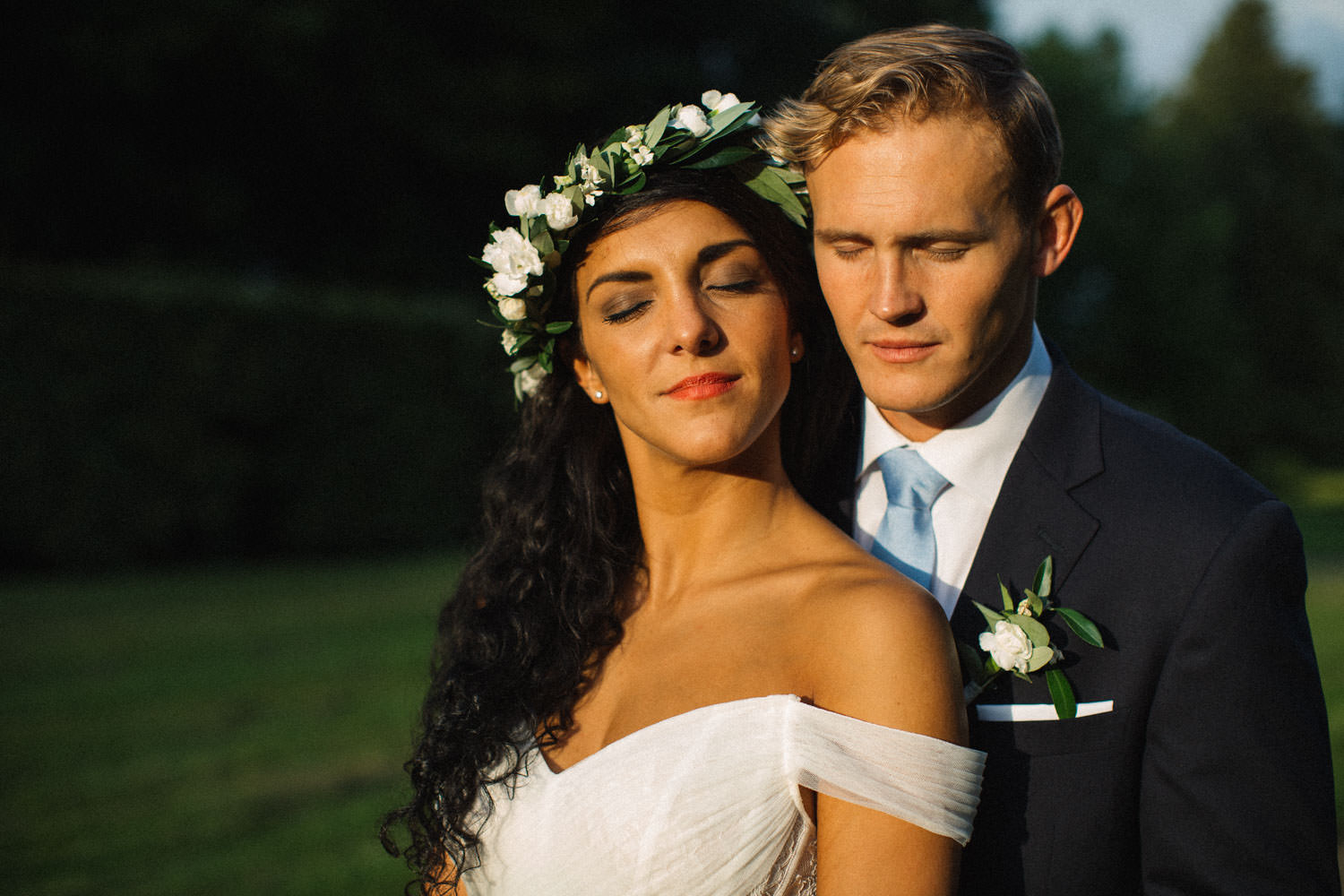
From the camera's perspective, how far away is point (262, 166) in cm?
2142

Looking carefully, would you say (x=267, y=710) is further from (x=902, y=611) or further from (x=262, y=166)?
(x=262, y=166)

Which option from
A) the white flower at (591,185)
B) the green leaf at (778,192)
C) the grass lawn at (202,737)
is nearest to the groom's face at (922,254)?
the green leaf at (778,192)

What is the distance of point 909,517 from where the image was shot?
117 inches

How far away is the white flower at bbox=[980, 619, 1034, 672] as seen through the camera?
2.48 metres

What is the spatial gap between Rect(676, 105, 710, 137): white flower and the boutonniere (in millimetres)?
1351

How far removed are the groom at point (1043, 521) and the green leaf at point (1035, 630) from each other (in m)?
0.10

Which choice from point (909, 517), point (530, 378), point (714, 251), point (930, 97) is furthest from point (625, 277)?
point (909, 517)

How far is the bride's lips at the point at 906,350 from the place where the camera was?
2.71 m

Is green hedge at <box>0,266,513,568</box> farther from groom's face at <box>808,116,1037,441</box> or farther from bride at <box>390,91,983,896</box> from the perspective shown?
groom's face at <box>808,116,1037,441</box>

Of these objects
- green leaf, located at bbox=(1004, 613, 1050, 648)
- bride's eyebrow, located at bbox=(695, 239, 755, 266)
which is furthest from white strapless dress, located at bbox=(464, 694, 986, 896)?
bride's eyebrow, located at bbox=(695, 239, 755, 266)

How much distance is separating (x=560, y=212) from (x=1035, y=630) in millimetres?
1502

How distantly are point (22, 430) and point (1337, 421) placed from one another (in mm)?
42313

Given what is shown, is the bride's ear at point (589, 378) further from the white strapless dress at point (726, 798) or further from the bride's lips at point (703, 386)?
the white strapless dress at point (726, 798)

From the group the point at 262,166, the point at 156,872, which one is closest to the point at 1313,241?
the point at 262,166
